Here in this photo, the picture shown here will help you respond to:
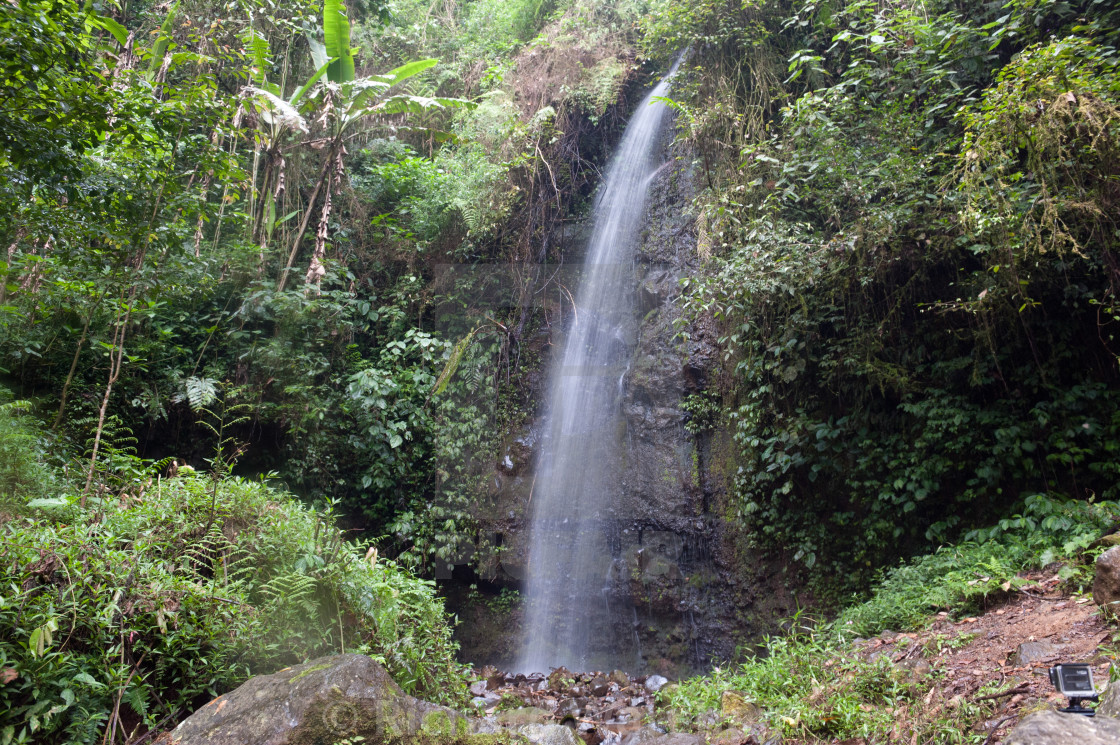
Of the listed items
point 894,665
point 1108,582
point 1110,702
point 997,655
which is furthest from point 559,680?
point 1110,702

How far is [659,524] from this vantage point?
7.70 metres

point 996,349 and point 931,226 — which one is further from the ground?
point 931,226

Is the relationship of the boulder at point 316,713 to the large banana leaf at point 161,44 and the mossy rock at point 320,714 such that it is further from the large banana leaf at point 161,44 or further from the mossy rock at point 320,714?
the large banana leaf at point 161,44

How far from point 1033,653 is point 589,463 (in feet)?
18.0

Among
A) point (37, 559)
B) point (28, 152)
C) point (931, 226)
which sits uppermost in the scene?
point (28, 152)

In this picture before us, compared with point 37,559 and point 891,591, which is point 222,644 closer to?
point 37,559

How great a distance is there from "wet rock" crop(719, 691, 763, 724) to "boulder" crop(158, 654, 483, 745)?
1985mm

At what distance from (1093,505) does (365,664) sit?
555 centimetres

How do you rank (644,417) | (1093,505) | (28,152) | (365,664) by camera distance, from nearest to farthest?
(365,664), (28,152), (1093,505), (644,417)

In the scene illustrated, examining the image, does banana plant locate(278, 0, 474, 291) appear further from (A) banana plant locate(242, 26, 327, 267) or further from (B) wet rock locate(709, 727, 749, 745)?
(B) wet rock locate(709, 727, 749, 745)

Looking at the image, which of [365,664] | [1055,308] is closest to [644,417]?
[1055,308]

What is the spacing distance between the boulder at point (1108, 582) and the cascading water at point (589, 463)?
Answer: 487 cm

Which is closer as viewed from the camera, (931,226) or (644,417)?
(931,226)

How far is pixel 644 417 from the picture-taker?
8.25 metres
